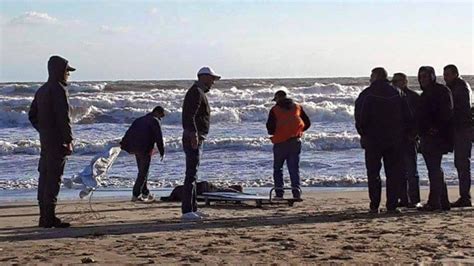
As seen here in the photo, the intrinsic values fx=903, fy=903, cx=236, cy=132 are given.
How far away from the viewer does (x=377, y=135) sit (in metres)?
9.95

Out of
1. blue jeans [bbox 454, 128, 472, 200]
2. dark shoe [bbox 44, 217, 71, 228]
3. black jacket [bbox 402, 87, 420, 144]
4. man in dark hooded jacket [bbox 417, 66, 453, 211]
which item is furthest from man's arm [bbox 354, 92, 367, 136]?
dark shoe [bbox 44, 217, 71, 228]

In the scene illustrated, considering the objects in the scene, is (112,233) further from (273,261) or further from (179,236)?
(273,261)

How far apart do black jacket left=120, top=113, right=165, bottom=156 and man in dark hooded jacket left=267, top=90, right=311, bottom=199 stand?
1632mm

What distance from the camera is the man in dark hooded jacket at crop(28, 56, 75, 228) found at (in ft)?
29.1

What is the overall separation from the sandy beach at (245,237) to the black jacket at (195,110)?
39.1 inches

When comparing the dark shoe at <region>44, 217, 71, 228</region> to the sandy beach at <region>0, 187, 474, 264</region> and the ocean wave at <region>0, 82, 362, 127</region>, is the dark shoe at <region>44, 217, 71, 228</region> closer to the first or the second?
the sandy beach at <region>0, 187, 474, 264</region>

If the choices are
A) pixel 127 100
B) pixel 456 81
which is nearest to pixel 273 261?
pixel 456 81

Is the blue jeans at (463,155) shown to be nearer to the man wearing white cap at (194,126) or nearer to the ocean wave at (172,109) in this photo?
the man wearing white cap at (194,126)

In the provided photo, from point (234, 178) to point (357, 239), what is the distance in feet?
28.1

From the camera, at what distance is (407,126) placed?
10125 mm

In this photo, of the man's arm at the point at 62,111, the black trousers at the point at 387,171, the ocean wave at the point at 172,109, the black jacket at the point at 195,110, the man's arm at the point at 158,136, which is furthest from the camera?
the ocean wave at the point at 172,109

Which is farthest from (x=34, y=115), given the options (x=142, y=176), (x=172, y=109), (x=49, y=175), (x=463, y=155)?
(x=172, y=109)

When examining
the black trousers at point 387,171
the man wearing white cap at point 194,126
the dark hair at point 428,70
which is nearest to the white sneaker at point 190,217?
the man wearing white cap at point 194,126

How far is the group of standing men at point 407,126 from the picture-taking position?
9.91 meters
